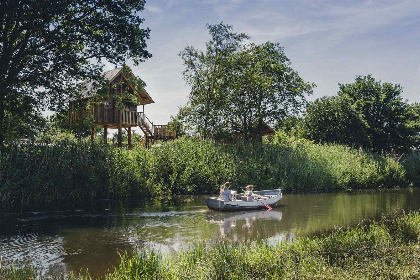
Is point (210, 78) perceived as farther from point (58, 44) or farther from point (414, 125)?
point (414, 125)

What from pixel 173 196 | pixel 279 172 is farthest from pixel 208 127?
pixel 173 196

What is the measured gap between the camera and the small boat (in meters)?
19.4

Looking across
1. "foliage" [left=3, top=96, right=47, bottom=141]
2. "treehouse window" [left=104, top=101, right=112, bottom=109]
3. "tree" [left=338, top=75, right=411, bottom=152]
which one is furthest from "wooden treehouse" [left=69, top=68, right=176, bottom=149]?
"tree" [left=338, top=75, right=411, bottom=152]

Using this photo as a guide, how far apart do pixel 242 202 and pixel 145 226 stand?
19.5 ft

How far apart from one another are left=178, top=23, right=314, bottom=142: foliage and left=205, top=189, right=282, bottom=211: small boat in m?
14.7

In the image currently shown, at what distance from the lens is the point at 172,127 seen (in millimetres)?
35656

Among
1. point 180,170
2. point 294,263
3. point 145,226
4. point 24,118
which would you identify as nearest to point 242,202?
point 145,226

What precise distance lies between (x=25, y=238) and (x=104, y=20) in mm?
13196

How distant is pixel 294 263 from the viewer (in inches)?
309

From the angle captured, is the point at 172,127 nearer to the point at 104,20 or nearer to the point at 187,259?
the point at 104,20

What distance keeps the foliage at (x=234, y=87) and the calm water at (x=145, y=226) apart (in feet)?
44.1

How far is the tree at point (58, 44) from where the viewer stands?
66.4 feet

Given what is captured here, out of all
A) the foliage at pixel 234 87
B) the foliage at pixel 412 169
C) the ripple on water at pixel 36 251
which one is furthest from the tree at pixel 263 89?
the ripple on water at pixel 36 251

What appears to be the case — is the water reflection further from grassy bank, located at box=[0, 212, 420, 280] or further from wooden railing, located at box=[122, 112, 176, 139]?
wooden railing, located at box=[122, 112, 176, 139]
